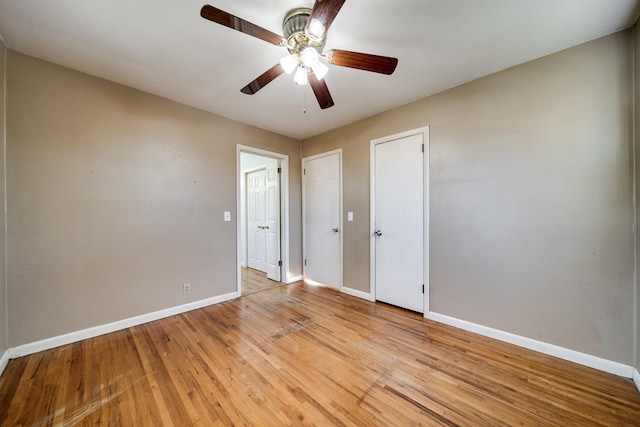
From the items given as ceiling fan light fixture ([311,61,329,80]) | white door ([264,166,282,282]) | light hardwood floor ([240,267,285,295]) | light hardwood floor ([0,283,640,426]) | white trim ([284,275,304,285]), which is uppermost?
ceiling fan light fixture ([311,61,329,80])

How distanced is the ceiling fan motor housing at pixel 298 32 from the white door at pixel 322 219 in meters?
2.03

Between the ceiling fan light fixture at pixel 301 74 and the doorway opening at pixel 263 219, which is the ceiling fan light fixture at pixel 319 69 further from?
the doorway opening at pixel 263 219

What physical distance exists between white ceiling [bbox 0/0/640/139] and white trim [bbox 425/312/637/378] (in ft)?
7.91

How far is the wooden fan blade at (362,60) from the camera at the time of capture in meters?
1.49

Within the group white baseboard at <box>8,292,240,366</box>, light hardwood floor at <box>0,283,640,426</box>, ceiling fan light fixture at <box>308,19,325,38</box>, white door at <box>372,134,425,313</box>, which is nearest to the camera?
ceiling fan light fixture at <box>308,19,325,38</box>

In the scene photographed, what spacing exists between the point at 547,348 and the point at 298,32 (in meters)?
3.07

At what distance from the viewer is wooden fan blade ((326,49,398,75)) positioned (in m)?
1.49

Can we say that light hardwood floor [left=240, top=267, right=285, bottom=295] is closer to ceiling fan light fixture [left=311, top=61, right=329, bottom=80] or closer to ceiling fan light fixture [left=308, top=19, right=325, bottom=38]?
ceiling fan light fixture [left=311, top=61, right=329, bottom=80]

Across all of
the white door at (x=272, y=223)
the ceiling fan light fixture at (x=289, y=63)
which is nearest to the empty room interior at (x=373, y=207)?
the ceiling fan light fixture at (x=289, y=63)

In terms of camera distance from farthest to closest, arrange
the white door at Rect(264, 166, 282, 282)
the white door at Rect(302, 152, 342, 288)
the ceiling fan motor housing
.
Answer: the white door at Rect(264, 166, 282, 282), the white door at Rect(302, 152, 342, 288), the ceiling fan motor housing

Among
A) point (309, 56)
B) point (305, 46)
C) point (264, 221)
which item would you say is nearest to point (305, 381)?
point (309, 56)

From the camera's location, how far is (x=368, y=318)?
8.55ft

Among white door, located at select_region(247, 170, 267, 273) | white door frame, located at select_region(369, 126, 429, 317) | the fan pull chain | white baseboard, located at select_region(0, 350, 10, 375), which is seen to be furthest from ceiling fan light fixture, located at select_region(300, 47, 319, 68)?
white baseboard, located at select_region(0, 350, 10, 375)

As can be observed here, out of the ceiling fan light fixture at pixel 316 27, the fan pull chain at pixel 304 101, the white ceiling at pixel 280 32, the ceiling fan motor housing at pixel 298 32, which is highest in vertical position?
the white ceiling at pixel 280 32
